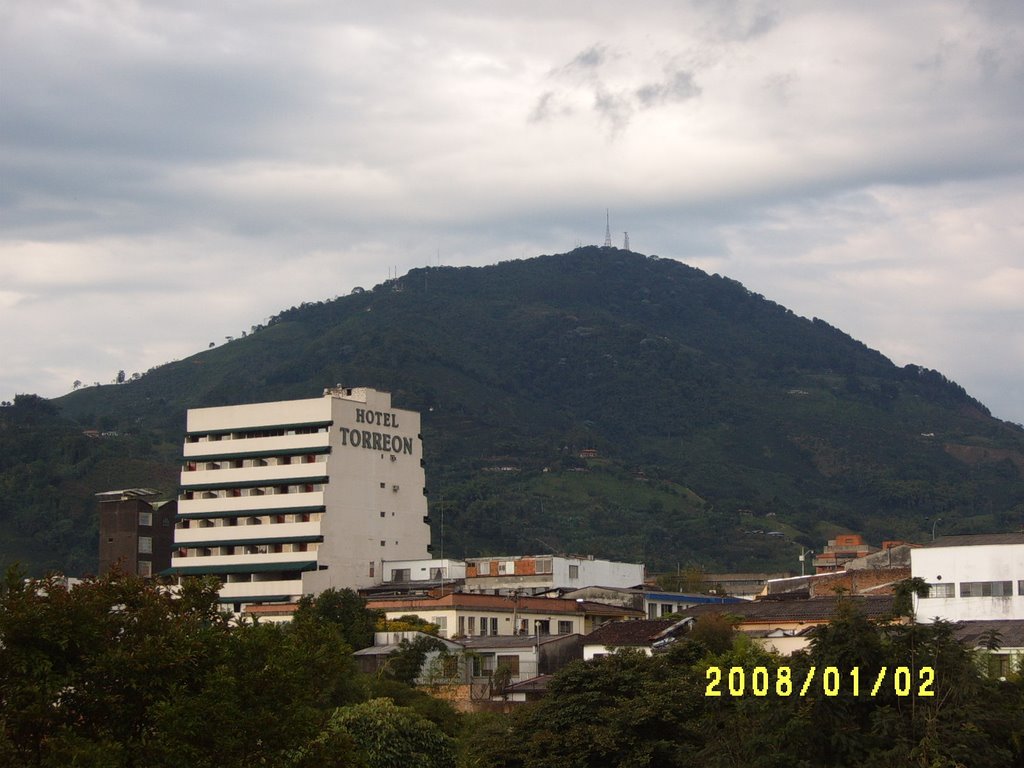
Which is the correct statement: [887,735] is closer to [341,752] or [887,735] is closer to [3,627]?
[341,752]

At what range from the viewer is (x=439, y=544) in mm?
199750

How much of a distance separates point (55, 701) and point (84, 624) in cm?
171

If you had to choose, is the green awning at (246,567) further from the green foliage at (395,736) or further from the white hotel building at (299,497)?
the green foliage at (395,736)

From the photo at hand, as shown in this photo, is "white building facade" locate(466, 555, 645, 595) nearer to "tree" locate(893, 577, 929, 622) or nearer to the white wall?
the white wall

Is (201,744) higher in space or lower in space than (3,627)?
lower

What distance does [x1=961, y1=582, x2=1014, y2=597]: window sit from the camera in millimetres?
74500

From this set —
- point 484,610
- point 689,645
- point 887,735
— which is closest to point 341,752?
point 887,735

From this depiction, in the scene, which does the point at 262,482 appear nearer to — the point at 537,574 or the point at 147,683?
the point at 537,574

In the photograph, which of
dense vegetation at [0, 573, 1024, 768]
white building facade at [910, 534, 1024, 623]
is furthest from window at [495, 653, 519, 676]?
dense vegetation at [0, 573, 1024, 768]

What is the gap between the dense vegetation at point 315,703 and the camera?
32688 mm

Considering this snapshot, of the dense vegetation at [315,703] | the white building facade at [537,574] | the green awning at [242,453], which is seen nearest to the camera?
the dense vegetation at [315,703]

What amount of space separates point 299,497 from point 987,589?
57822mm
